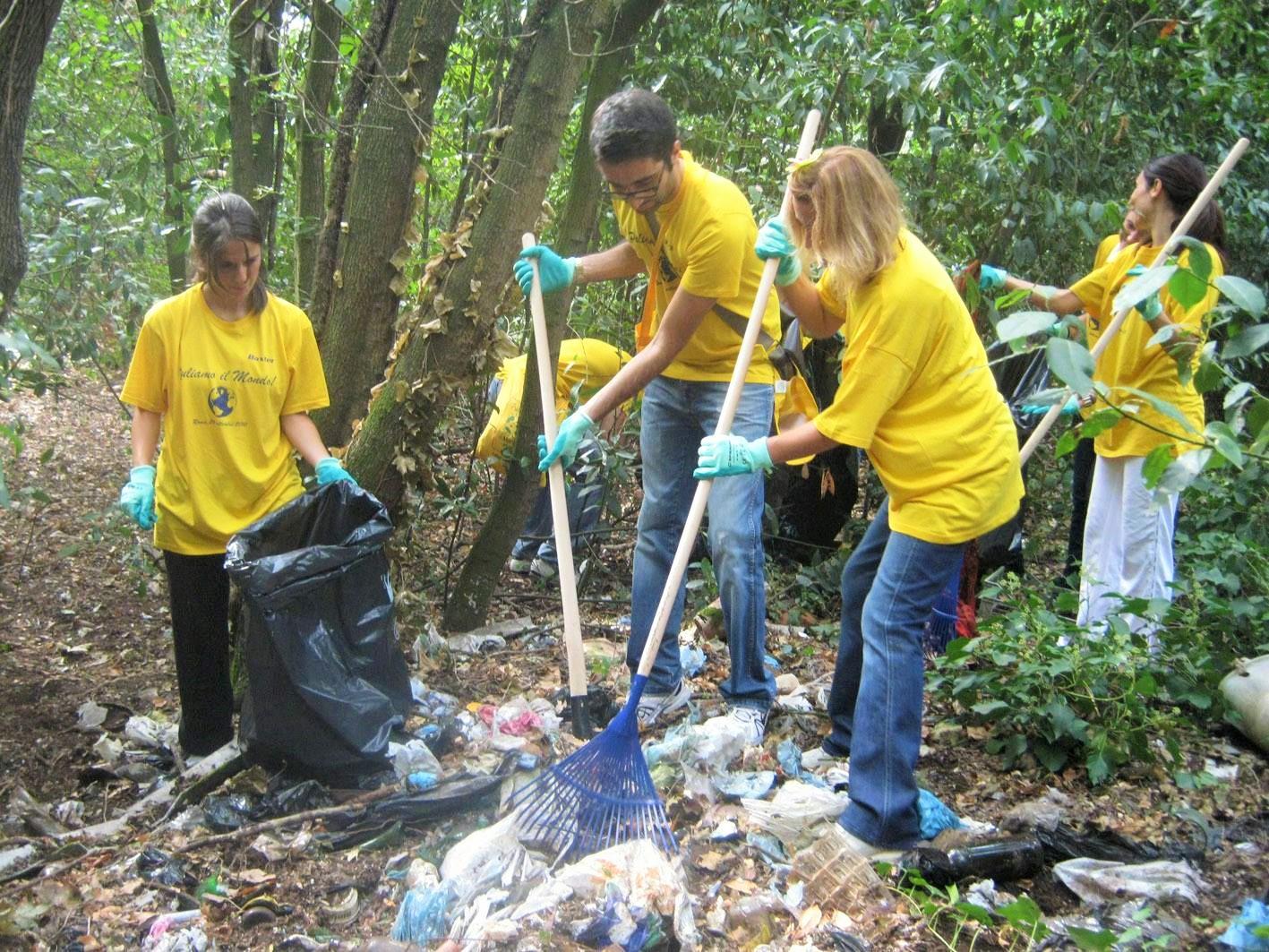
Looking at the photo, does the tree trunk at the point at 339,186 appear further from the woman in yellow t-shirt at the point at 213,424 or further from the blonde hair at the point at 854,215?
the blonde hair at the point at 854,215

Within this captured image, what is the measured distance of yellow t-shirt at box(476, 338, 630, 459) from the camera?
14.8ft

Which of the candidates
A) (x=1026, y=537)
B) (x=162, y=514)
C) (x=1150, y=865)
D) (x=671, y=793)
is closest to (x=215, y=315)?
(x=162, y=514)

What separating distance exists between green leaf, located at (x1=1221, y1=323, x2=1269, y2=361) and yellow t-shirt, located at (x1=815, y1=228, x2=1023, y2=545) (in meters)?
0.67

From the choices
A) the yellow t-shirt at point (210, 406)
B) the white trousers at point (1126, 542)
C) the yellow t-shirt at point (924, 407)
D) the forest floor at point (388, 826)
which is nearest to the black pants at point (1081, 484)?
the white trousers at point (1126, 542)

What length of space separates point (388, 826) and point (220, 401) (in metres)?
1.24

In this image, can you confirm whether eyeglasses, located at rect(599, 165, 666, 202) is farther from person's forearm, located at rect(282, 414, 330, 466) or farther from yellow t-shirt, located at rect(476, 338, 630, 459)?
yellow t-shirt, located at rect(476, 338, 630, 459)

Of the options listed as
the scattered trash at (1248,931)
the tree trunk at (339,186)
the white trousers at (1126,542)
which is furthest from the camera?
the white trousers at (1126,542)

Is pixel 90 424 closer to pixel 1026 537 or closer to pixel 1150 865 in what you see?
pixel 1026 537

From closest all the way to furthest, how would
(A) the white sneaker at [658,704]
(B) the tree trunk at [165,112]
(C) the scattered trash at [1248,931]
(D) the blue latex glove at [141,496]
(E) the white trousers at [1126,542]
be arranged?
(C) the scattered trash at [1248,931]
(D) the blue latex glove at [141,496]
(A) the white sneaker at [658,704]
(E) the white trousers at [1126,542]
(B) the tree trunk at [165,112]

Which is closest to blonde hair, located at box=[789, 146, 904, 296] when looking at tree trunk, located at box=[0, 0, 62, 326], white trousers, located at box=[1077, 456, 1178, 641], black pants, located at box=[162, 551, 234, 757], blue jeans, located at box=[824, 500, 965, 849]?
blue jeans, located at box=[824, 500, 965, 849]

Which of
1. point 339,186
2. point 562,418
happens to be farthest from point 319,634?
point 562,418

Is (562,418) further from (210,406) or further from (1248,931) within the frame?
(1248,931)

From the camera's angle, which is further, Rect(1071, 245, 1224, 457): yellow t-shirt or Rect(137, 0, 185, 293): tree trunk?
Rect(137, 0, 185, 293): tree trunk

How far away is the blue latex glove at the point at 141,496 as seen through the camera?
3.04 meters
